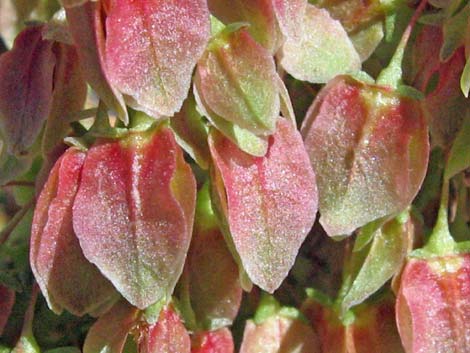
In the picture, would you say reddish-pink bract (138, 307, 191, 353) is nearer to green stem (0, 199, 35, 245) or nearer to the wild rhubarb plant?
the wild rhubarb plant

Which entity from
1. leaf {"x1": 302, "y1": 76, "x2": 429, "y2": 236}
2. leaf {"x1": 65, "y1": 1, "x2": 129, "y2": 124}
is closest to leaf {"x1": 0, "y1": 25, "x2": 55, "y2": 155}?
leaf {"x1": 65, "y1": 1, "x2": 129, "y2": 124}

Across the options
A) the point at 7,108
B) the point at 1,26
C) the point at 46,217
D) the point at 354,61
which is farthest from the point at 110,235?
the point at 1,26

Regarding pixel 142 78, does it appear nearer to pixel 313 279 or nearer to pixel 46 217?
pixel 46 217

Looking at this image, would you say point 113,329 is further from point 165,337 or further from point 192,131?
point 192,131

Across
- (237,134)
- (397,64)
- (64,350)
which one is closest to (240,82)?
(237,134)

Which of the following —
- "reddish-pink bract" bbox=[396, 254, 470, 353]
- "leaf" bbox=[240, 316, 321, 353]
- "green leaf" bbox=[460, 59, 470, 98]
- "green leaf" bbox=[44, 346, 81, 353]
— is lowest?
"green leaf" bbox=[44, 346, 81, 353]

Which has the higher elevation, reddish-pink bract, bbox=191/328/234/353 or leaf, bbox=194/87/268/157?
leaf, bbox=194/87/268/157
